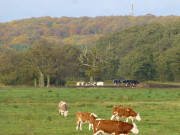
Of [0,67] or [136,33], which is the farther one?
[136,33]

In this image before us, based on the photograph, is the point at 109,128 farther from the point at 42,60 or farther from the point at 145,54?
the point at 145,54

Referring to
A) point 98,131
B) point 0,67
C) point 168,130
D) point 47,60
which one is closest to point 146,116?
point 168,130

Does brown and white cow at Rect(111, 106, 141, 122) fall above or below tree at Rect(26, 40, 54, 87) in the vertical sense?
below

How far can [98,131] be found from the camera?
15.4 m

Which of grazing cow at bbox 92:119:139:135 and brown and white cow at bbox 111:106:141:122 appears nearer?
grazing cow at bbox 92:119:139:135

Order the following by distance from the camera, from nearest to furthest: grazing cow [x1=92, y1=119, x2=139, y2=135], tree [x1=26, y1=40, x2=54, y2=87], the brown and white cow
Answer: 1. grazing cow [x1=92, y1=119, x2=139, y2=135]
2. the brown and white cow
3. tree [x1=26, y1=40, x2=54, y2=87]

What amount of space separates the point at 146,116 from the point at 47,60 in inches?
2244

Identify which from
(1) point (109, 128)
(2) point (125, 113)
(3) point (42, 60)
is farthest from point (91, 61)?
(1) point (109, 128)

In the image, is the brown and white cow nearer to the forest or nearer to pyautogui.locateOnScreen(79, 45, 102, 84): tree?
the forest

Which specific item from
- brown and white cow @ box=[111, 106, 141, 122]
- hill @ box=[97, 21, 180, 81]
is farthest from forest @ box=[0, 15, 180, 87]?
brown and white cow @ box=[111, 106, 141, 122]

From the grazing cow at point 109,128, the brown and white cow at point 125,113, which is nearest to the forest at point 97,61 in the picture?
the brown and white cow at point 125,113

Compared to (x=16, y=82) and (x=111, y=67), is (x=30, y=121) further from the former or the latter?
(x=111, y=67)

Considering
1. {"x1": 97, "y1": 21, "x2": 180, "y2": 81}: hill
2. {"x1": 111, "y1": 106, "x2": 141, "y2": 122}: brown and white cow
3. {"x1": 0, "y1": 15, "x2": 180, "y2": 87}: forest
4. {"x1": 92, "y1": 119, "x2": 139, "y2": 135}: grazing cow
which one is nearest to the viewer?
{"x1": 92, "y1": 119, "x2": 139, "y2": 135}: grazing cow

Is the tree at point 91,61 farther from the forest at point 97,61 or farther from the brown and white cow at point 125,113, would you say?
the brown and white cow at point 125,113
